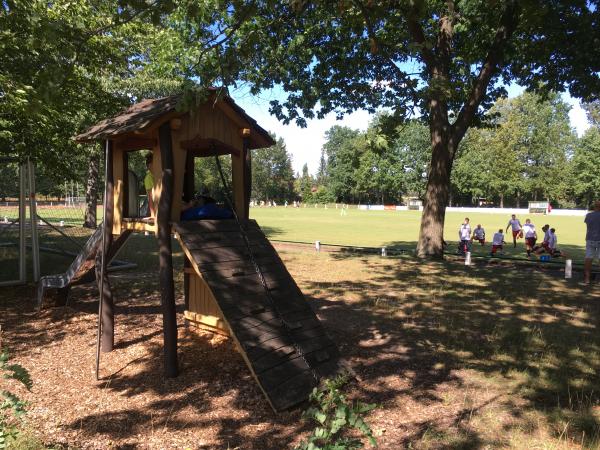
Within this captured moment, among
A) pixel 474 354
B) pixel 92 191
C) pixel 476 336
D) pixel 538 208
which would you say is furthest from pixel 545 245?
pixel 538 208

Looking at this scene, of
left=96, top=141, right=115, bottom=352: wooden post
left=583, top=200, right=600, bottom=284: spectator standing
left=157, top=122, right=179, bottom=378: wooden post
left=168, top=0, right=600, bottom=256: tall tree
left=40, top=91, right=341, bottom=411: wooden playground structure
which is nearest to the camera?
left=40, top=91, right=341, bottom=411: wooden playground structure

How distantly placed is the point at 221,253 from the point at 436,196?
37.4 feet

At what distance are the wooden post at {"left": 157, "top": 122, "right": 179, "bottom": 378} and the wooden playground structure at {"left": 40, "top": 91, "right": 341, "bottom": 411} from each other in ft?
0.04

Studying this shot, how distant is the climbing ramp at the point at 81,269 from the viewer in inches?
283

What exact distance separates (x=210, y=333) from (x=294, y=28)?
1114cm

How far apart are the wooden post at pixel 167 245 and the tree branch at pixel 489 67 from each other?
12.0 metres

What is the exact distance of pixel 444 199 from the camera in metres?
15.4

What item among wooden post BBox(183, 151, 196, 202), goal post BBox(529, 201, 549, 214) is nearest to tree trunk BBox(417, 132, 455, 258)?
wooden post BBox(183, 151, 196, 202)

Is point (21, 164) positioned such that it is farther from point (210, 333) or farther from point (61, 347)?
point (210, 333)

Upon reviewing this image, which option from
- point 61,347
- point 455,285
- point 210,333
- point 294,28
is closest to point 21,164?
point 61,347

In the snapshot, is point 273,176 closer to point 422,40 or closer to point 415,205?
point 415,205

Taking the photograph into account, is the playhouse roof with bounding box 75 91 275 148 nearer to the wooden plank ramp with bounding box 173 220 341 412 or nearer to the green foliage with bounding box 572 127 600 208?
the wooden plank ramp with bounding box 173 220 341 412

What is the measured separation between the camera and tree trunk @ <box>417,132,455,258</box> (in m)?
15.2

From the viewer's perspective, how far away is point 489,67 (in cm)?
1470
